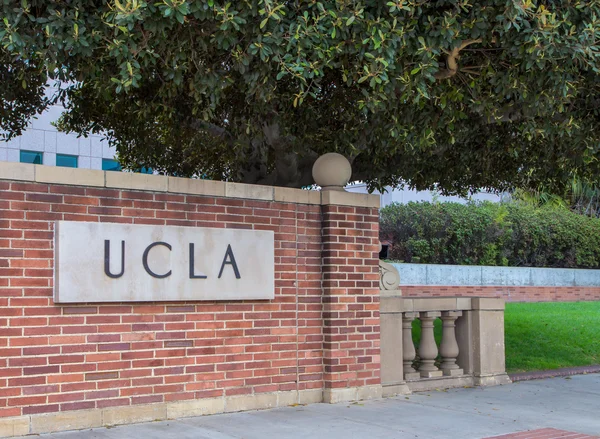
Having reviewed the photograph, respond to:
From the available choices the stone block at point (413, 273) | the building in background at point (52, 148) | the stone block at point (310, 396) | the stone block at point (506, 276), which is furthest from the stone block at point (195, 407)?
the building in background at point (52, 148)

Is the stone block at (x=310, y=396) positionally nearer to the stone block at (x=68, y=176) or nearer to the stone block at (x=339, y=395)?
the stone block at (x=339, y=395)

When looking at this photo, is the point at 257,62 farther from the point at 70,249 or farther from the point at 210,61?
the point at 70,249

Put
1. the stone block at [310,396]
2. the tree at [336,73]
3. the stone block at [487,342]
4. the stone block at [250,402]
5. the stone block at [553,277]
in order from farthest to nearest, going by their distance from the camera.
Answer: the stone block at [553,277]
the stone block at [487,342]
the stone block at [310,396]
the stone block at [250,402]
the tree at [336,73]

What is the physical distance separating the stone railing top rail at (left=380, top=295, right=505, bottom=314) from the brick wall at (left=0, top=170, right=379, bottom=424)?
385 mm

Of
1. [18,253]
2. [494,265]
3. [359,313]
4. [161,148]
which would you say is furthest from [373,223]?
[494,265]

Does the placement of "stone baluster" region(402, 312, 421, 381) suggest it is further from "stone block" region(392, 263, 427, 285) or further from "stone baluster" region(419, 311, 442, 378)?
"stone block" region(392, 263, 427, 285)

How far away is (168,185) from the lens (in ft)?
25.1

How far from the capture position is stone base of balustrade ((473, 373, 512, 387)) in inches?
397

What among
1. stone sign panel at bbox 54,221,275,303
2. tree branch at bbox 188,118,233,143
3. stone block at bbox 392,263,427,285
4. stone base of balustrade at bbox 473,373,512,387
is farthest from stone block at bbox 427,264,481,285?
stone sign panel at bbox 54,221,275,303

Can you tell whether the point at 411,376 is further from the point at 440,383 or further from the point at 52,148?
the point at 52,148

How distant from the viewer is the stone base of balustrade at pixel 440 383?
959 cm

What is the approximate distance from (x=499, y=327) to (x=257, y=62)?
4.99 metres

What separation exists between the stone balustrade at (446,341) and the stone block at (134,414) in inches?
120

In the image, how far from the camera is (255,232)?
818 cm
